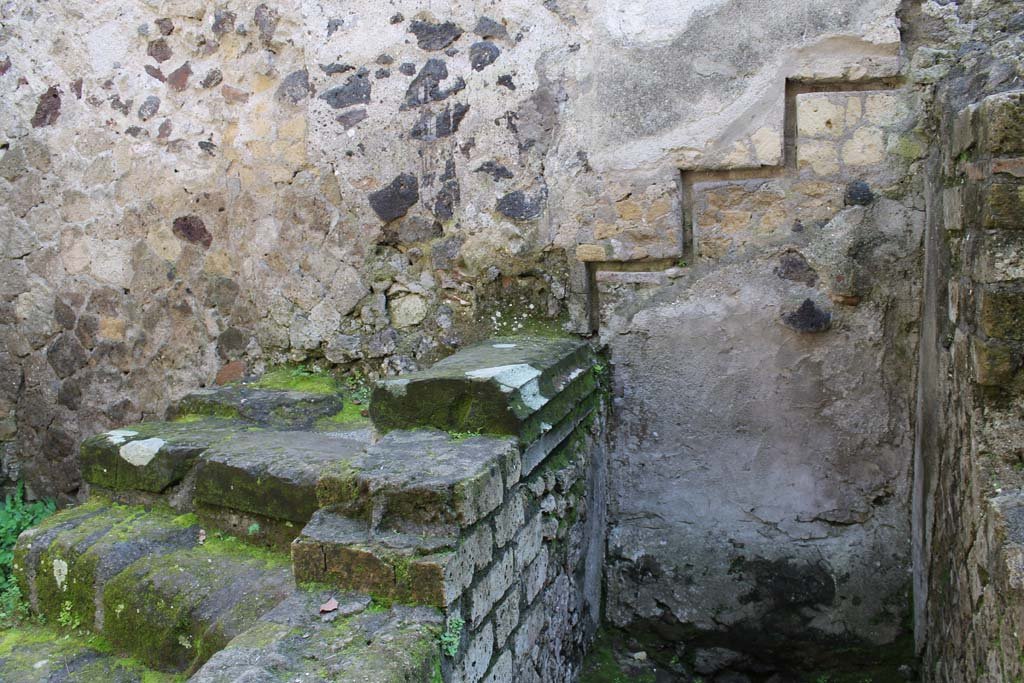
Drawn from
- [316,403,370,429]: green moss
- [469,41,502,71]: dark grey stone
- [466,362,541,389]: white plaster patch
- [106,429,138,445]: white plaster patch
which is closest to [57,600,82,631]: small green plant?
[106,429,138,445]: white plaster patch

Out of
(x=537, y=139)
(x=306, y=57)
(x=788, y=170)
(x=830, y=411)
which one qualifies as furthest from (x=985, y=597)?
(x=306, y=57)

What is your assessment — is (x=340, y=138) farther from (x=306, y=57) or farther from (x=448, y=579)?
(x=448, y=579)

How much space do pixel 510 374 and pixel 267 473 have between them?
2.73 feet

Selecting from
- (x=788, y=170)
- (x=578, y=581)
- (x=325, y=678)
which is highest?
(x=788, y=170)

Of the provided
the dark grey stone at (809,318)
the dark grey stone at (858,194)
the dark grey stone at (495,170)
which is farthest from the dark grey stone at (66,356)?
the dark grey stone at (858,194)

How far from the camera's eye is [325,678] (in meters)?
1.66

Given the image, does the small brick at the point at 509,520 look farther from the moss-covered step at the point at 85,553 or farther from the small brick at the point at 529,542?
the moss-covered step at the point at 85,553

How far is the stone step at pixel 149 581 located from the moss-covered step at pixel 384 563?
1.46ft

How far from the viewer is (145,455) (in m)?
2.95

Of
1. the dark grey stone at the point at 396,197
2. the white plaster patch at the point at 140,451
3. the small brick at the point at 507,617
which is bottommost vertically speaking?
the small brick at the point at 507,617

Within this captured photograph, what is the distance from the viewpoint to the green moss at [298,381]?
12.0 ft

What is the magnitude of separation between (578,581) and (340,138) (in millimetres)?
2065

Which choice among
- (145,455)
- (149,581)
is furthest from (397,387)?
(145,455)

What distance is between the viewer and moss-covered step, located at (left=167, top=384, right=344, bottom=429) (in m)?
3.34
